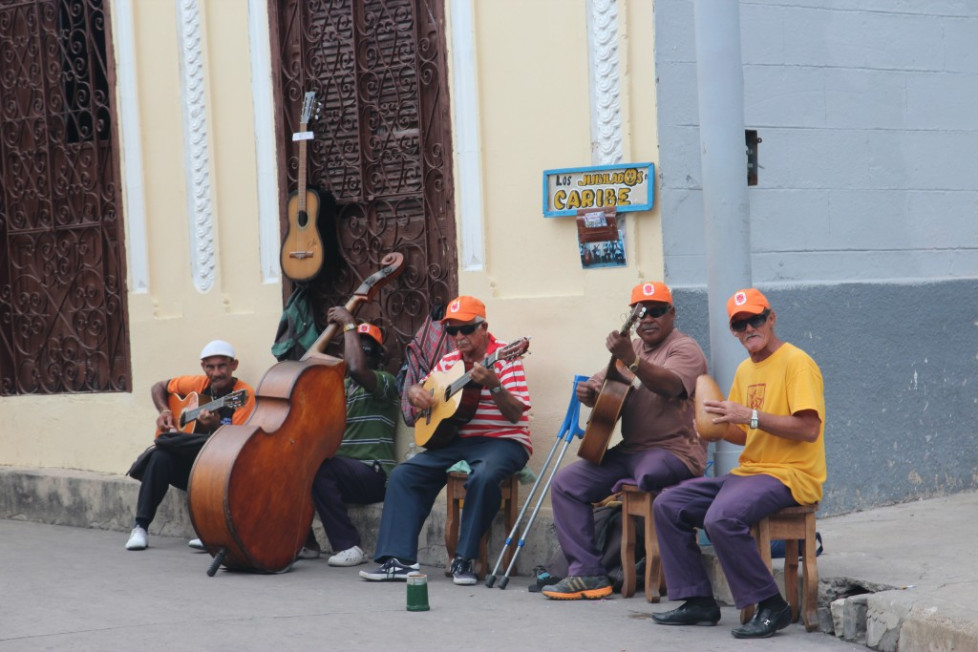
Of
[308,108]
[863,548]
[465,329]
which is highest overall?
[308,108]

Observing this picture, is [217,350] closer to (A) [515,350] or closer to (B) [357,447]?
(B) [357,447]

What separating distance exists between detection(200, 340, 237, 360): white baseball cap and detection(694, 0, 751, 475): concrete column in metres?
3.47

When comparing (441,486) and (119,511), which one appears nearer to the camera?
(441,486)

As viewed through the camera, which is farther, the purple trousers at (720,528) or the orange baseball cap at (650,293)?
the orange baseball cap at (650,293)

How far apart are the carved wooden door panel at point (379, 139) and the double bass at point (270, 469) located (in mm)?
874

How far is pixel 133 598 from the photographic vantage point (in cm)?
718

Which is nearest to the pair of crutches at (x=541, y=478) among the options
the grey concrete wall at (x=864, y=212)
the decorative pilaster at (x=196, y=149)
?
the grey concrete wall at (x=864, y=212)

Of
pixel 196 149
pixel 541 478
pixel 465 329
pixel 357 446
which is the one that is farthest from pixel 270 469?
pixel 196 149

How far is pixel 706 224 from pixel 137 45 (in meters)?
4.89

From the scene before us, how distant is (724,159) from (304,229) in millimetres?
3206

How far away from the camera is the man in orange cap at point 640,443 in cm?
688

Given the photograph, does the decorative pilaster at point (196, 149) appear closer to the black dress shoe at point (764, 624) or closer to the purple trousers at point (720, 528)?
the purple trousers at point (720, 528)

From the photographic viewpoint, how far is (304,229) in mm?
8969

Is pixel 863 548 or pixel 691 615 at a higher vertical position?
pixel 863 548
